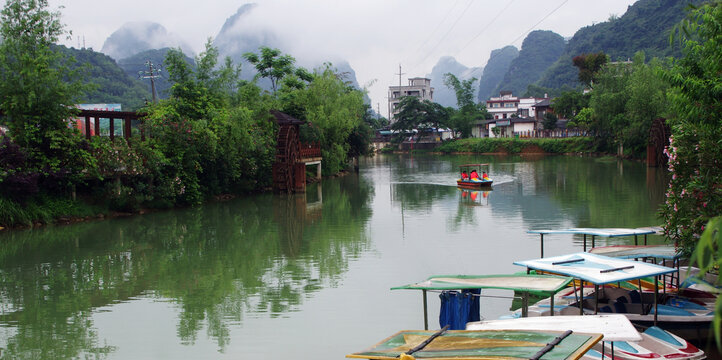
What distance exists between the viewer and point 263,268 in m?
15.5

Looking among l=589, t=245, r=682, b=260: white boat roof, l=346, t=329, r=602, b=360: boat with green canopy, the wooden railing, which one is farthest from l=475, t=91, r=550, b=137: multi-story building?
l=346, t=329, r=602, b=360: boat with green canopy

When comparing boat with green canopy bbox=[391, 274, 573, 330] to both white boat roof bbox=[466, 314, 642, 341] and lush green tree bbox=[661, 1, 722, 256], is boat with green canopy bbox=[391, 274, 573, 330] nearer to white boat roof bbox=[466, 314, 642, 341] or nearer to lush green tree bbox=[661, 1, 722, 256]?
white boat roof bbox=[466, 314, 642, 341]

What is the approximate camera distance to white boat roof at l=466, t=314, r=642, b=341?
6.53m

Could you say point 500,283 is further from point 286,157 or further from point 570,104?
point 570,104

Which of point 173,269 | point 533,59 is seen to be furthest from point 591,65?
point 533,59

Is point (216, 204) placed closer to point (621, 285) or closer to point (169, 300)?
point (169, 300)

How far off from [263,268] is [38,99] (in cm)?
1238

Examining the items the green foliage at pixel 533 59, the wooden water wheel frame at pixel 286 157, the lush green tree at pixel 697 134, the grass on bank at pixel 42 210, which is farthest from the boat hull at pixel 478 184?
the green foliage at pixel 533 59

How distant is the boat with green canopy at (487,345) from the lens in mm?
5863

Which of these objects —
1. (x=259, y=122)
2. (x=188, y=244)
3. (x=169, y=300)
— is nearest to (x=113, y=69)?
(x=259, y=122)

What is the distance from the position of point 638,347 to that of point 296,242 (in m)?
12.2

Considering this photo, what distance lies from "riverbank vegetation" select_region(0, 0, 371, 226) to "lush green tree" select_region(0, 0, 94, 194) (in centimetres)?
3

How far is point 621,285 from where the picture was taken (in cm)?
1025

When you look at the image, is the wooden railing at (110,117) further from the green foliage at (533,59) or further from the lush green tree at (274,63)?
the green foliage at (533,59)
